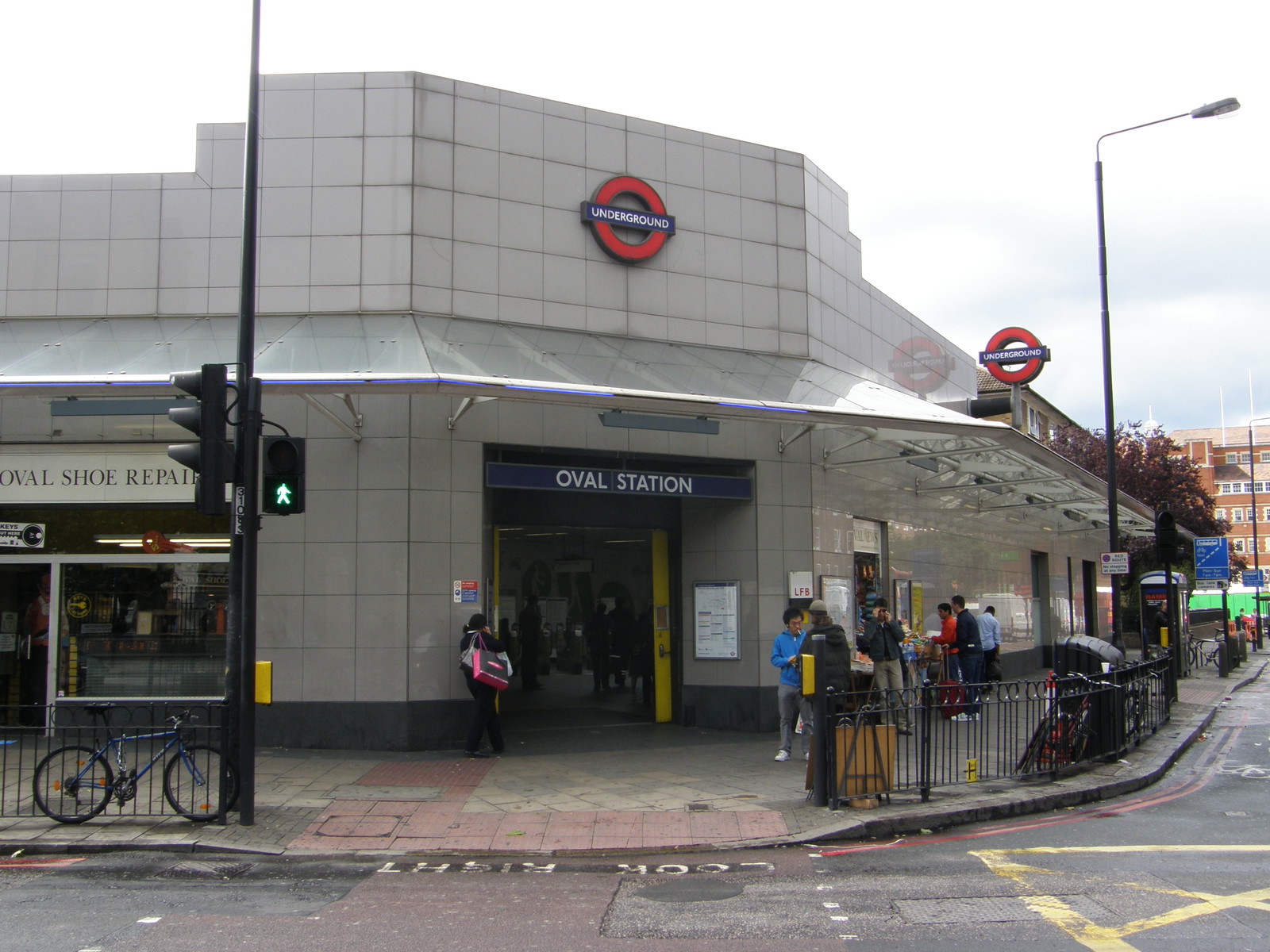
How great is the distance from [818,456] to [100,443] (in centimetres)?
963

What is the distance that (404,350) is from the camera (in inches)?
476

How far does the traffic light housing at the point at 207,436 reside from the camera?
884 centimetres

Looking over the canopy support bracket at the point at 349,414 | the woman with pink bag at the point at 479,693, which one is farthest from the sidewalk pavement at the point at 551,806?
the canopy support bracket at the point at 349,414

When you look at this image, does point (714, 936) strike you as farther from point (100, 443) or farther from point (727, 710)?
point (100, 443)

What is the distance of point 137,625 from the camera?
13.2 meters

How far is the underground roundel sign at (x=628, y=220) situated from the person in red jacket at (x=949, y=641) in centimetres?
715

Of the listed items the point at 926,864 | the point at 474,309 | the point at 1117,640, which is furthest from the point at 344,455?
the point at 1117,640

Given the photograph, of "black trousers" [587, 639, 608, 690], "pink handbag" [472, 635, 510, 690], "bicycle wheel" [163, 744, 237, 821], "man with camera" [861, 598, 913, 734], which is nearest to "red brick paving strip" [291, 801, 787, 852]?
"bicycle wheel" [163, 744, 237, 821]

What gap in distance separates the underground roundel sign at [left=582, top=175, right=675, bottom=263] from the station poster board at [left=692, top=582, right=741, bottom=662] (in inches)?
186

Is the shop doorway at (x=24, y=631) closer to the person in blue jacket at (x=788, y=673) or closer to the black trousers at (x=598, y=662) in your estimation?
the black trousers at (x=598, y=662)

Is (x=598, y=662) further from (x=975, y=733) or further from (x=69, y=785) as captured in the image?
(x=69, y=785)

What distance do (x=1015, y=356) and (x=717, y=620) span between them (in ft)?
37.4

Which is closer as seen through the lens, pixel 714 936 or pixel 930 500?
pixel 714 936

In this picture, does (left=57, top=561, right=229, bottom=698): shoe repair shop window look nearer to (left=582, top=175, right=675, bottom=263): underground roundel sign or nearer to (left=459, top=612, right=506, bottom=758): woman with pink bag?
(left=459, top=612, right=506, bottom=758): woman with pink bag
